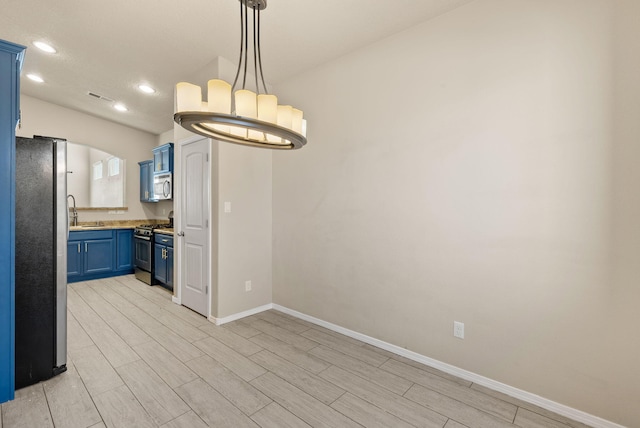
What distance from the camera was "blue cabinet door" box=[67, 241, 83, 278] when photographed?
183 inches

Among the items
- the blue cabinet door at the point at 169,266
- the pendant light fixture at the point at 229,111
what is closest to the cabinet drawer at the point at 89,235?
the blue cabinet door at the point at 169,266

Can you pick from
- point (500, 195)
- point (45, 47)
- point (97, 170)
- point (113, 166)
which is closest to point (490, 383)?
point (500, 195)

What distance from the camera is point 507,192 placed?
2.00 m

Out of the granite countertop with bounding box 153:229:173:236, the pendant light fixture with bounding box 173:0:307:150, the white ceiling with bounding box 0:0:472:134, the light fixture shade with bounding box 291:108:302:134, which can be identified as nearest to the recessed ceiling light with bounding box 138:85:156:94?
the white ceiling with bounding box 0:0:472:134

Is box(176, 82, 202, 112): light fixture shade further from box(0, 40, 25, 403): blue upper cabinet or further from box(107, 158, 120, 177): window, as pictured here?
box(107, 158, 120, 177): window

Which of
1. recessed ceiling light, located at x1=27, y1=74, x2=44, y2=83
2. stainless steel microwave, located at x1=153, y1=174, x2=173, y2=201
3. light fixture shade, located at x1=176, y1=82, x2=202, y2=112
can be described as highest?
recessed ceiling light, located at x1=27, y1=74, x2=44, y2=83

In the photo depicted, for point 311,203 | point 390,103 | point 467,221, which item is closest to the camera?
point 467,221

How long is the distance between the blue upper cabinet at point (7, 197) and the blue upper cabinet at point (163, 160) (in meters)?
3.19

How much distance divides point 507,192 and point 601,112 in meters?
0.66

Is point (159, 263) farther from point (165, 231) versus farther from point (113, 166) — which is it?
point (113, 166)

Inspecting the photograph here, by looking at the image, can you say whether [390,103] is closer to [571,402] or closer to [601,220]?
[601,220]

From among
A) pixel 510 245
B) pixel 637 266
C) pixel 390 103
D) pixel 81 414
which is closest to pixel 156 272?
pixel 81 414

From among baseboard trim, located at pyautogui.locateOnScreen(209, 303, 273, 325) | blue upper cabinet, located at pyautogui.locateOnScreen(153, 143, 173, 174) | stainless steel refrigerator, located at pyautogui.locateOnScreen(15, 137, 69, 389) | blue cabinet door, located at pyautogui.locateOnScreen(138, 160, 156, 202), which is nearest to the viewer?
stainless steel refrigerator, located at pyautogui.locateOnScreen(15, 137, 69, 389)

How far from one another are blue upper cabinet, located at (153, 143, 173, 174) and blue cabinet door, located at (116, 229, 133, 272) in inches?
50.9
